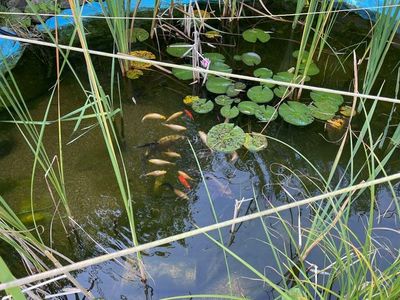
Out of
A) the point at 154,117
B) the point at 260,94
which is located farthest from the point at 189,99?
the point at 260,94

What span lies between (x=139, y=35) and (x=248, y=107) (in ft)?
2.76

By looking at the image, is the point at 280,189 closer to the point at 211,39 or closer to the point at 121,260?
the point at 121,260

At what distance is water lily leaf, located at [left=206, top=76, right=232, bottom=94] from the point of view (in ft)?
7.25

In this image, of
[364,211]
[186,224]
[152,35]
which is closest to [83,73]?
[152,35]

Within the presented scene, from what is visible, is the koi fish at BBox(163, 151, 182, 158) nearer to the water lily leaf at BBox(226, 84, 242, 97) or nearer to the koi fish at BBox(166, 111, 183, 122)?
the koi fish at BBox(166, 111, 183, 122)

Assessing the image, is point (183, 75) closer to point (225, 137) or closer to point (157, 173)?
point (225, 137)

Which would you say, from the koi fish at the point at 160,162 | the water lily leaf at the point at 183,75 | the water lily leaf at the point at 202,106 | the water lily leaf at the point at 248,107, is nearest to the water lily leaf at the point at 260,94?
the water lily leaf at the point at 248,107

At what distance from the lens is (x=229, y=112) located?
6.86ft

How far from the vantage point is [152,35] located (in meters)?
2.55

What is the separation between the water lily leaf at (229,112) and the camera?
2.08m

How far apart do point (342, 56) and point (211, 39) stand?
2.38 ft

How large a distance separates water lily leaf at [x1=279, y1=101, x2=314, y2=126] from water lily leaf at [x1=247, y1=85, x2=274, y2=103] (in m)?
0.09

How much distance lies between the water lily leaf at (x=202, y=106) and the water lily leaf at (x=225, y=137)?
149 mm

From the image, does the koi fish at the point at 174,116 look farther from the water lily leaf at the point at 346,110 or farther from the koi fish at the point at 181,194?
the water lily leaf at the point at 346,110
